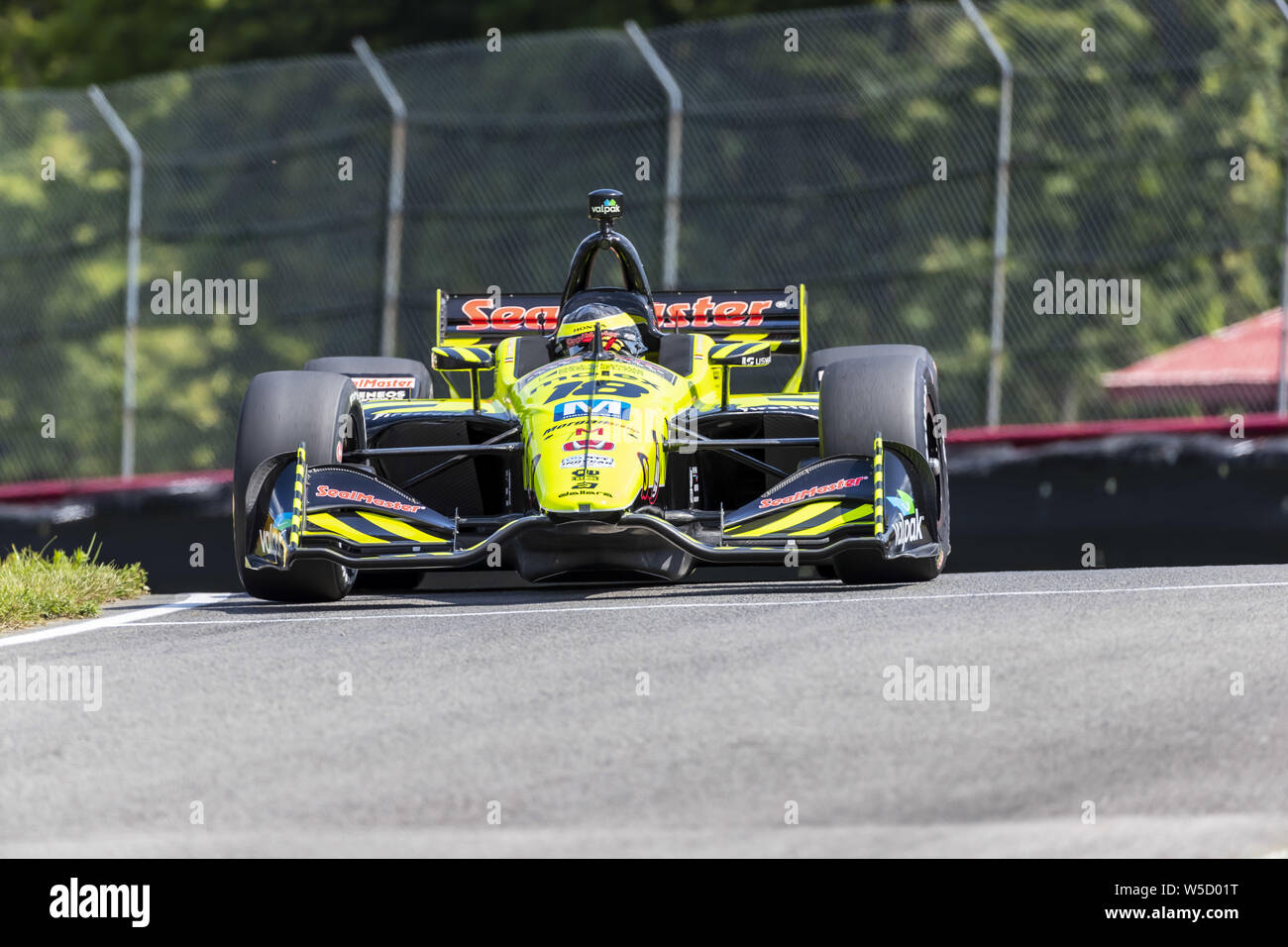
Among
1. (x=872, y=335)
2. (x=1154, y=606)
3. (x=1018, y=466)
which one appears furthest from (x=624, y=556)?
(x=872, y=335)

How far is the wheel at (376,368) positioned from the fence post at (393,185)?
93.4 inches

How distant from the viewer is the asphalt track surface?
15.7 feet

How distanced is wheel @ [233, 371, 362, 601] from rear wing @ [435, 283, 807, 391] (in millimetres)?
1818

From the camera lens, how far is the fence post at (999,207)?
516 inches

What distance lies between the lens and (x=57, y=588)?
943cm

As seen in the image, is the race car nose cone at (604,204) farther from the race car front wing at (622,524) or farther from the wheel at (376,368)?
the race car front wing at (622,524)

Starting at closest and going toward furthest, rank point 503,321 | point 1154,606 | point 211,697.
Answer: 1. point 211,697
2. point 1154,606
3. point 503,321

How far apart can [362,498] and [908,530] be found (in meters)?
2.21

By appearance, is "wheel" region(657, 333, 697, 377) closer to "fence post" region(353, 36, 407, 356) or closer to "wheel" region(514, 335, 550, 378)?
"wheel" region(514, 335, 550, 378)

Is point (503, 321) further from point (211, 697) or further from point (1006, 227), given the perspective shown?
point (211, 697)

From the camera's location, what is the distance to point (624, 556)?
860 centimetres

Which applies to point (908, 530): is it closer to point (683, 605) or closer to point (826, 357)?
point (683, 605)
